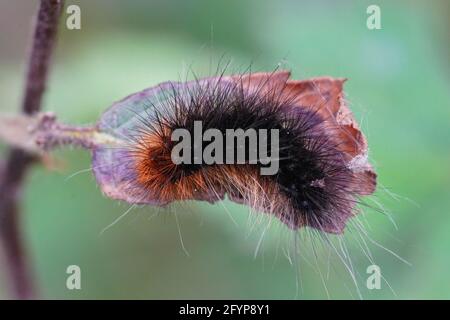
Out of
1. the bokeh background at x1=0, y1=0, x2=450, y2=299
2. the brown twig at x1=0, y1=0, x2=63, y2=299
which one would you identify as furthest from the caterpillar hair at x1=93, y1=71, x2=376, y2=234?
the bokeh background at x1=0, y1=0, x2=450, y2=299

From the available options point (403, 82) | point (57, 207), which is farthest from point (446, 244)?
point (57, 207)

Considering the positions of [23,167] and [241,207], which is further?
[241,207]

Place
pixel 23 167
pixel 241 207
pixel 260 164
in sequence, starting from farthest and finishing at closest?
pixel 241 207 → pixel 23 167 → pixel 260 164

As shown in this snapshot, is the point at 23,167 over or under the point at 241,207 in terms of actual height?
over

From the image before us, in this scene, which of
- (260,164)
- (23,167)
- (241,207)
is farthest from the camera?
(241,207)

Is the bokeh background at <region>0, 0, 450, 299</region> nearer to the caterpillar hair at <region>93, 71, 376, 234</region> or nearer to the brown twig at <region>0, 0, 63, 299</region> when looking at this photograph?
the brown twig at <region>0, 0, 63, 299</region>

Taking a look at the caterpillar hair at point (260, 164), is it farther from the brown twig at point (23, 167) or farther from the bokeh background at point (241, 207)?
the bokeh background at point (241, 207)
